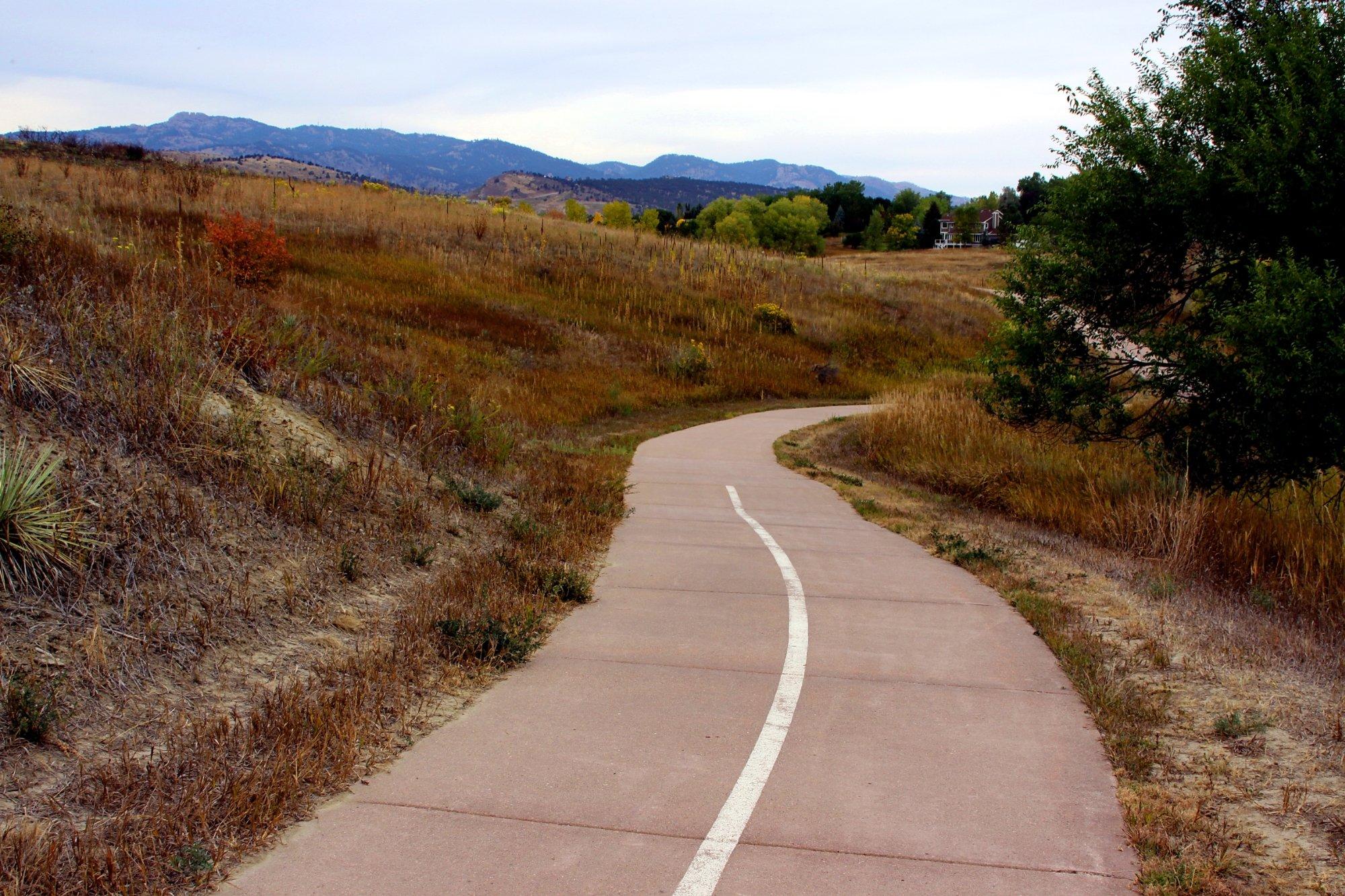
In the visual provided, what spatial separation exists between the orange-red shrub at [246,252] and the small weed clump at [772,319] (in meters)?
20.8

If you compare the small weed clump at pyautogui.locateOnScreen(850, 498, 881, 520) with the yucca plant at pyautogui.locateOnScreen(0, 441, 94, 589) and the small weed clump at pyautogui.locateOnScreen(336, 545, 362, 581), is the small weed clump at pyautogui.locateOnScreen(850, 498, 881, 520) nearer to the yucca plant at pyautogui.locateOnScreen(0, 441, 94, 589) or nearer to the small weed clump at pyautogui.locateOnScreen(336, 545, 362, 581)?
the small weed clump at pyautogui.locateOnScreen(336, 545, 362, 581)

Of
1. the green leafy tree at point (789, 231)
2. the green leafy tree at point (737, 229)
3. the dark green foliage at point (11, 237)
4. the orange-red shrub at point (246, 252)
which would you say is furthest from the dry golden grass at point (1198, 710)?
the green leafy tree at point (789, 231)

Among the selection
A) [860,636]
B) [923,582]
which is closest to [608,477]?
[923,582]

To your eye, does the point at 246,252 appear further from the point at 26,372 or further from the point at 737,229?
the point at 737,229

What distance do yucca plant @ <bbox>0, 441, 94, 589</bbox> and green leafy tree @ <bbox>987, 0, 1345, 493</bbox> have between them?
1088 centimetres

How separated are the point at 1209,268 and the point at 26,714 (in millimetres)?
14150

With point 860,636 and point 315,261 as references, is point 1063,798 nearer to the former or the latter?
point 860,636

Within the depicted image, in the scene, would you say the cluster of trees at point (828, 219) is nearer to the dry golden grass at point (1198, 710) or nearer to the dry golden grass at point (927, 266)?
the dry golden grass at point (927, 266)

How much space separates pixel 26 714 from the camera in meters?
4.64

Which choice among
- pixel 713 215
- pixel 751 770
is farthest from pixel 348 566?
pixel 713 215

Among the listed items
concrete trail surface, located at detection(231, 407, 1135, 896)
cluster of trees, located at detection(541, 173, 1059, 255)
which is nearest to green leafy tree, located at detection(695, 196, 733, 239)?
cluster of trees, located at detection(541, 173, 1059, 255)

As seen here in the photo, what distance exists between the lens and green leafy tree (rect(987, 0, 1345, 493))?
11148 mm

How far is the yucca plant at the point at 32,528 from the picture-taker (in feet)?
18.3

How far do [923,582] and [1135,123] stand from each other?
7972 millimetres
